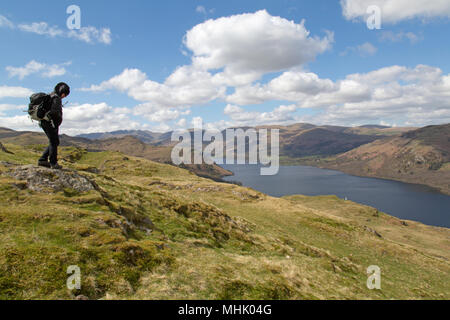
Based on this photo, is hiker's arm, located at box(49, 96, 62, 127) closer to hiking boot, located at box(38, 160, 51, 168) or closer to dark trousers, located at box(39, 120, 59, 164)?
dark trousers, located at box(39, 120, 59, 164)

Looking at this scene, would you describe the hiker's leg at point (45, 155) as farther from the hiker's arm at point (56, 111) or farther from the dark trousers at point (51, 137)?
the hiker's arm at point (56, 111)

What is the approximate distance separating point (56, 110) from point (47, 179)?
527 centimetres

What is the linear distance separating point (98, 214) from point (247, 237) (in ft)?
50.9

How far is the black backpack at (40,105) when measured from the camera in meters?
15.5

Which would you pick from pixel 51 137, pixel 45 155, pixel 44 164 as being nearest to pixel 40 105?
pixel 51 137

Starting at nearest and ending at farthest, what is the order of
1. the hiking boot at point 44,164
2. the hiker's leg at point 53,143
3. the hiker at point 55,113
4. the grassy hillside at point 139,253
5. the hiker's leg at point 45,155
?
the grassy hillside at point 139,253, the hiker at point 55,113, the hiker's leg at point 53,143, the hiker's leg at point 45,155, the hiking boot at point 44,164

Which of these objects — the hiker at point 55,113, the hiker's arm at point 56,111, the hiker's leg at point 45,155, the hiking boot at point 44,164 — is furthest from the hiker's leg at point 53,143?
the hiker's arm at point 56,111

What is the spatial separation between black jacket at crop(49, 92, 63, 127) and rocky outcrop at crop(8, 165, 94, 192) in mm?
4139

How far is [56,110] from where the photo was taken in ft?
50.9

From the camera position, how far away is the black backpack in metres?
15.5

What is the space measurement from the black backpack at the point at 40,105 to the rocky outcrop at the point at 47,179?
4.15 meters
